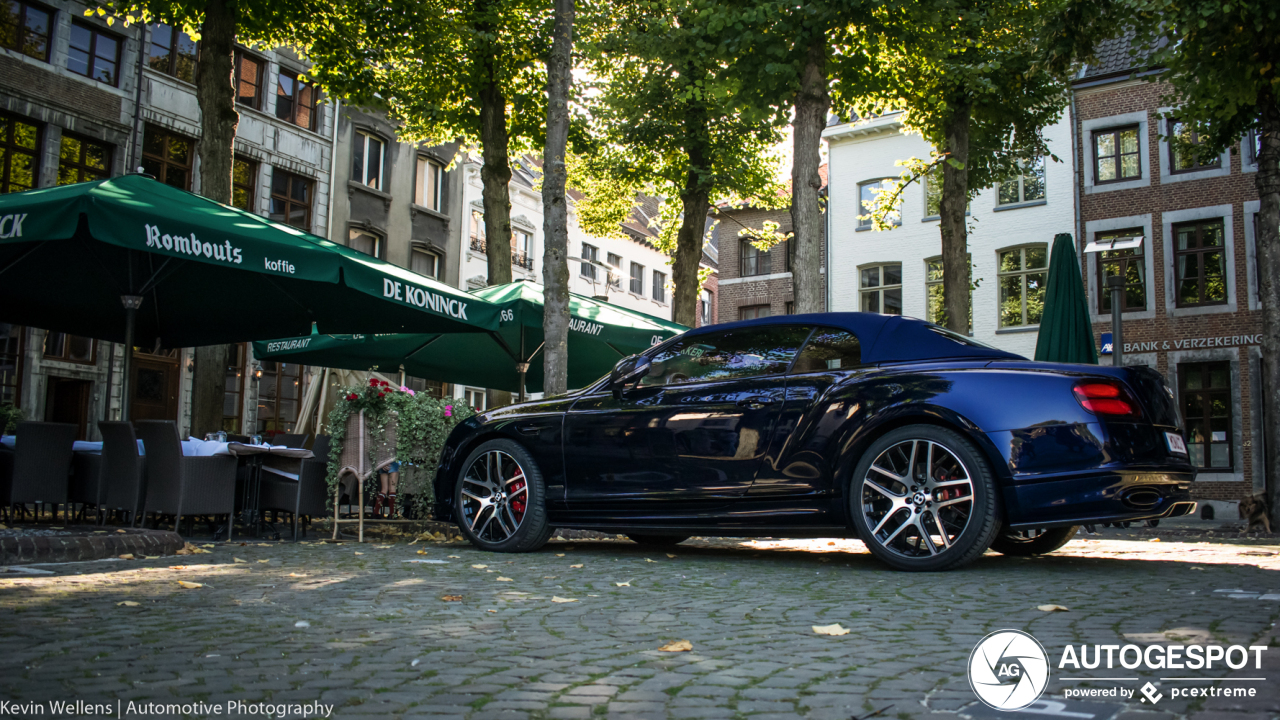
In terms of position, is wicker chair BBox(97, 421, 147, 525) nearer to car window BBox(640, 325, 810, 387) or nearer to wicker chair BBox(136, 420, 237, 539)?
wicker chair BBox(136, 420, 237, 539)

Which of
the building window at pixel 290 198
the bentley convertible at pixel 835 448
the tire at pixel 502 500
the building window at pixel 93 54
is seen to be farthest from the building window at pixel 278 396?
the bentley convertible at pixel 835 448

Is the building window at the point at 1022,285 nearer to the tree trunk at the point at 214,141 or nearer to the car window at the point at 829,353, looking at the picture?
the tree trunk at the point at 214,141

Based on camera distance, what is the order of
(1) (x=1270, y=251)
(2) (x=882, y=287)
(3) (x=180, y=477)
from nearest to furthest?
(3) (x=180, y=477) → (1) (x=1270, y=251) → (2) (x=882, y=287)

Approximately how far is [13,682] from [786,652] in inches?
97.9

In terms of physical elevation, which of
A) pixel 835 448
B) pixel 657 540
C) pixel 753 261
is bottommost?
pixel 657 540

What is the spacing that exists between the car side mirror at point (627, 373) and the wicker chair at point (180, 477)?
3.37 metres

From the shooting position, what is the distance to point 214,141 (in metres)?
14.1

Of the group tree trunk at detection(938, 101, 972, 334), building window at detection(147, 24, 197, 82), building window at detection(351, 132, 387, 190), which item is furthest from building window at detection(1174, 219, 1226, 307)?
building window at detection(147, 24, 197, 82)

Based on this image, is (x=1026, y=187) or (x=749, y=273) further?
(x=749, y=273)

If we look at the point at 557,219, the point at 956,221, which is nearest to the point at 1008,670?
the point at 557,219

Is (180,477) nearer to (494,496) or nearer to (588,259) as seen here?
(494,496)

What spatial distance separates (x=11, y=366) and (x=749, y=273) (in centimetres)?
2419

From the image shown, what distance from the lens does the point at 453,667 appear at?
11.4 ft

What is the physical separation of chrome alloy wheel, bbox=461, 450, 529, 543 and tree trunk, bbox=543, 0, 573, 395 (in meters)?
3.24
